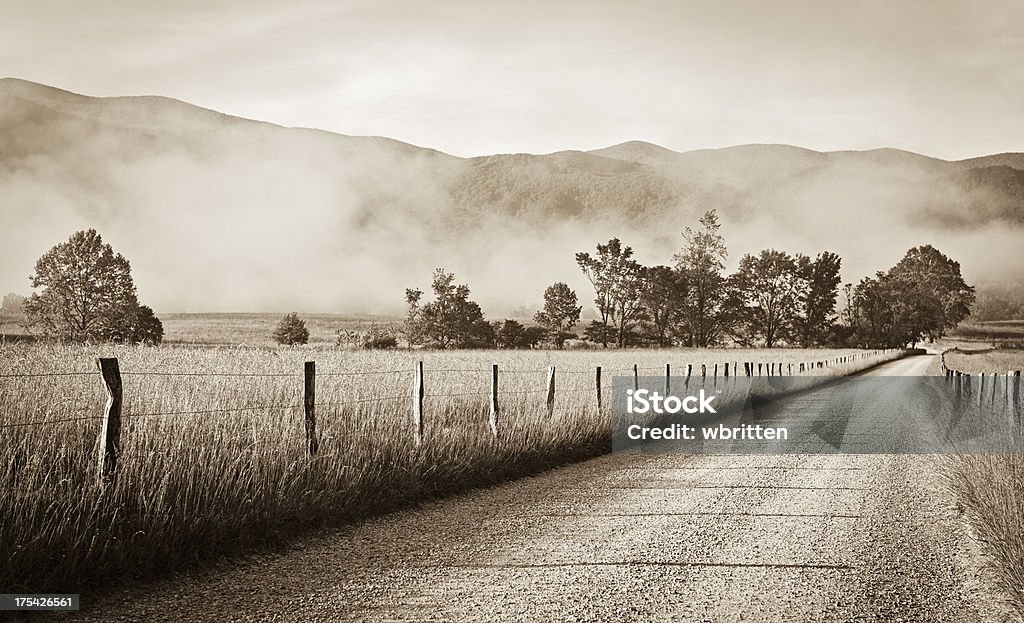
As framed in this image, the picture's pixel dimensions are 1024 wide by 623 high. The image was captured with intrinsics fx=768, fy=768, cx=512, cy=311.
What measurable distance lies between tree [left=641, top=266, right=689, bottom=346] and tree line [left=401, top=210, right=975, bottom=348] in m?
0.12

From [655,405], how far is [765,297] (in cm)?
8778

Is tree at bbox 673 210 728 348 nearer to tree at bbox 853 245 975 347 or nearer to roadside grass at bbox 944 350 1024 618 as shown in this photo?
tree at bbox 853 245 975 347

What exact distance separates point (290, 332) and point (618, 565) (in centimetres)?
6475

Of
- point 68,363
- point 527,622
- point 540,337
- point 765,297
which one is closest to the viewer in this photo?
point 527,622

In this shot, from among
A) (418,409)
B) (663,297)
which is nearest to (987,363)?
(663,297)

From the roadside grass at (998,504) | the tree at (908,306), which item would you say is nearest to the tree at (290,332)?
the roadside grass at (998,504)

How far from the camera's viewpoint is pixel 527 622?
5.02m

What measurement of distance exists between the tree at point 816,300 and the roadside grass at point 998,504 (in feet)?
309

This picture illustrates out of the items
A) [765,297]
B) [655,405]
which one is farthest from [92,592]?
[765,297]

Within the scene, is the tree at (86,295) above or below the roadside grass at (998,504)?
above

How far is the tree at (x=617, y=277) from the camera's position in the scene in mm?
89812

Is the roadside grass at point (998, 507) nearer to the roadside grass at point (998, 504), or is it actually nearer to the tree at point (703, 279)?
the roadside grass at point (998, 504)

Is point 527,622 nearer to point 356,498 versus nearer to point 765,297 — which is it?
point 356,498

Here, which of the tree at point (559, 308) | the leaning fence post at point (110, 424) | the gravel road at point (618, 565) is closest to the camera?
the gravel road at point (618, 565)
